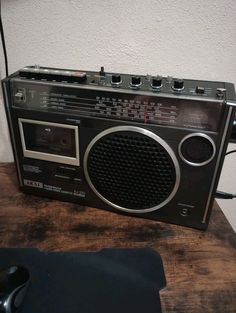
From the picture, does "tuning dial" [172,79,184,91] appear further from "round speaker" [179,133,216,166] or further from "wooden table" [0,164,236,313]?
"wooden table" [0,164,236,313]

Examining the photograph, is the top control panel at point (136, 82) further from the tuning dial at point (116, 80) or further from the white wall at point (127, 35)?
the white wall at point (127, 35)

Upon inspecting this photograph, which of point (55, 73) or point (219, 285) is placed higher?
point (55, 73)

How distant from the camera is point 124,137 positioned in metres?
0.45

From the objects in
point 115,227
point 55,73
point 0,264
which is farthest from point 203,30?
point 0,264

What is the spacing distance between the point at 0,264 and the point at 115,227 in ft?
0.61

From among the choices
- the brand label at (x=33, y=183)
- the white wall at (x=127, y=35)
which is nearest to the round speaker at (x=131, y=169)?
the brand label at (x=33, y=183)

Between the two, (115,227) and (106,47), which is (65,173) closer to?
(115,227)

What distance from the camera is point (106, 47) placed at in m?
0.57

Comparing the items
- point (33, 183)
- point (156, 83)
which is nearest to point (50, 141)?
point (33, 183)

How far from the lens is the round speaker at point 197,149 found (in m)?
Result: 0.41

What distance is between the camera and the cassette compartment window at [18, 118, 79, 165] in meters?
0.48

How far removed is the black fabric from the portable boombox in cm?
10

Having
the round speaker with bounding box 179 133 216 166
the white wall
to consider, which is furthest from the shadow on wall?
the round speaker with bounding box 179 133 216 166

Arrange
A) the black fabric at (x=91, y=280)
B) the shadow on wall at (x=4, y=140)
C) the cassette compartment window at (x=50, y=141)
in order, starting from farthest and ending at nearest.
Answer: the shadow on wall at (x=4, y=140) → the cassette compartment window at (x=50, y=141) → the black fabric at (x=91, y=280)
